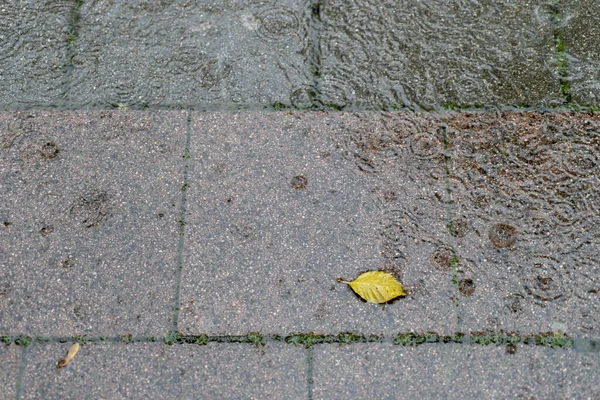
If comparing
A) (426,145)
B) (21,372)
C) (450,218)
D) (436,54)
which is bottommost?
(21,372)

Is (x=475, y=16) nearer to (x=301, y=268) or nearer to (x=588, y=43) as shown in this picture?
(x=588, y=43)

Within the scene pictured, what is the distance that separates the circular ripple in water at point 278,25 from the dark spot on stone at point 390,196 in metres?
0.93

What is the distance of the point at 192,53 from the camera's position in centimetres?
317

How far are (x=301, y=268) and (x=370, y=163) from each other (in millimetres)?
568

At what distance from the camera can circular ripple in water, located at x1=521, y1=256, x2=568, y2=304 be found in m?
2.62

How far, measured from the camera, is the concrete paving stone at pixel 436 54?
305 centimetres

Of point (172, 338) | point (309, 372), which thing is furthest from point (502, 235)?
point (172, 338)

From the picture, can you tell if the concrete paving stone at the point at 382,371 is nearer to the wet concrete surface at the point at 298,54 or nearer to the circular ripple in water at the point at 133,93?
the wet concrete surface at the point at 298,54

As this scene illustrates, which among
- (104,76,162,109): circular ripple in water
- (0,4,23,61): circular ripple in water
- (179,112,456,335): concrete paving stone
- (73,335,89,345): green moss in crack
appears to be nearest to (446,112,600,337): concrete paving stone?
(179,112,456,335): concrete paving stone

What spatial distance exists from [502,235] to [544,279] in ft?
0.78

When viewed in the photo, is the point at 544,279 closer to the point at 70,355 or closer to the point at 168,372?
the point at 168,372

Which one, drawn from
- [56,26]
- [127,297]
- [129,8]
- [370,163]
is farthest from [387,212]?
[56,26]

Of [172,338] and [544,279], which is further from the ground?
[544,279]

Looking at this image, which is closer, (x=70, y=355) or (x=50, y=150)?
(x=70, y=355)
